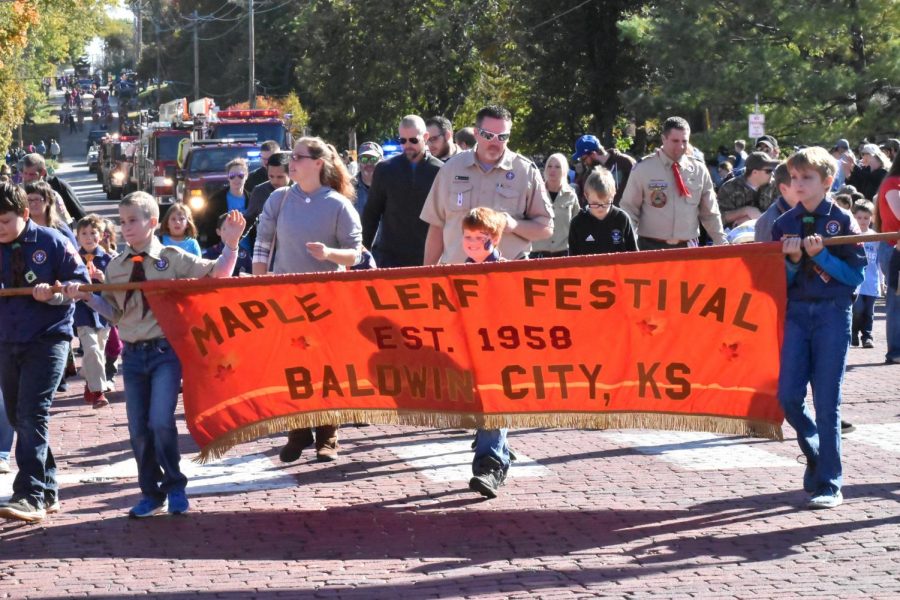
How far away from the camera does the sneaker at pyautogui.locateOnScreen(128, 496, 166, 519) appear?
814 cm

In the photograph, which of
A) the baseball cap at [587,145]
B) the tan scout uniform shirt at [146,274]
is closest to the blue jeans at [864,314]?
the baseball cap at [587,145]

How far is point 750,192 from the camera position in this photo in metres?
13.4

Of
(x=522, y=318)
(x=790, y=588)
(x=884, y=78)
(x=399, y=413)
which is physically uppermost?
(x=884, y=78)

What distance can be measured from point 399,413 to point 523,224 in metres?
1.95

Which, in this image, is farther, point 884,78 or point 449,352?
point 884,78

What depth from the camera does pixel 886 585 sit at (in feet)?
21.2

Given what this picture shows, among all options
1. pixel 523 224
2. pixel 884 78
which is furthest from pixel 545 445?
pixel 884 78

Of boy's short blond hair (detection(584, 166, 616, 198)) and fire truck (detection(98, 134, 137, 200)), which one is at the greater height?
fire truck (detection(98, 134, 137, 200))

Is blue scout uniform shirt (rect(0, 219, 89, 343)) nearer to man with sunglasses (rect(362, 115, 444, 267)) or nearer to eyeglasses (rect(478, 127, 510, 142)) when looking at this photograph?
eyeglasses (rect(478, 127, 510, 142))

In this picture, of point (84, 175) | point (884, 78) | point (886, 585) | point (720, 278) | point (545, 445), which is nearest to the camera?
point (886, 585)

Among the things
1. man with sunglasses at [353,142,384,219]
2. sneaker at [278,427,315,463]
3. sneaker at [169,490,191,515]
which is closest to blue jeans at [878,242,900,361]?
man with sunglasses at [353,142,384,219]

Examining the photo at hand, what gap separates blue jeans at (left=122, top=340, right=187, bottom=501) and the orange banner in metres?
0.12

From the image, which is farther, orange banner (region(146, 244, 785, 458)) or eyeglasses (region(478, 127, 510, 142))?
eyeglasses (region(478, 127, 510, 142))

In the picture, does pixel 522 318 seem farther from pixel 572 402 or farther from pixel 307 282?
pixel 307 282
